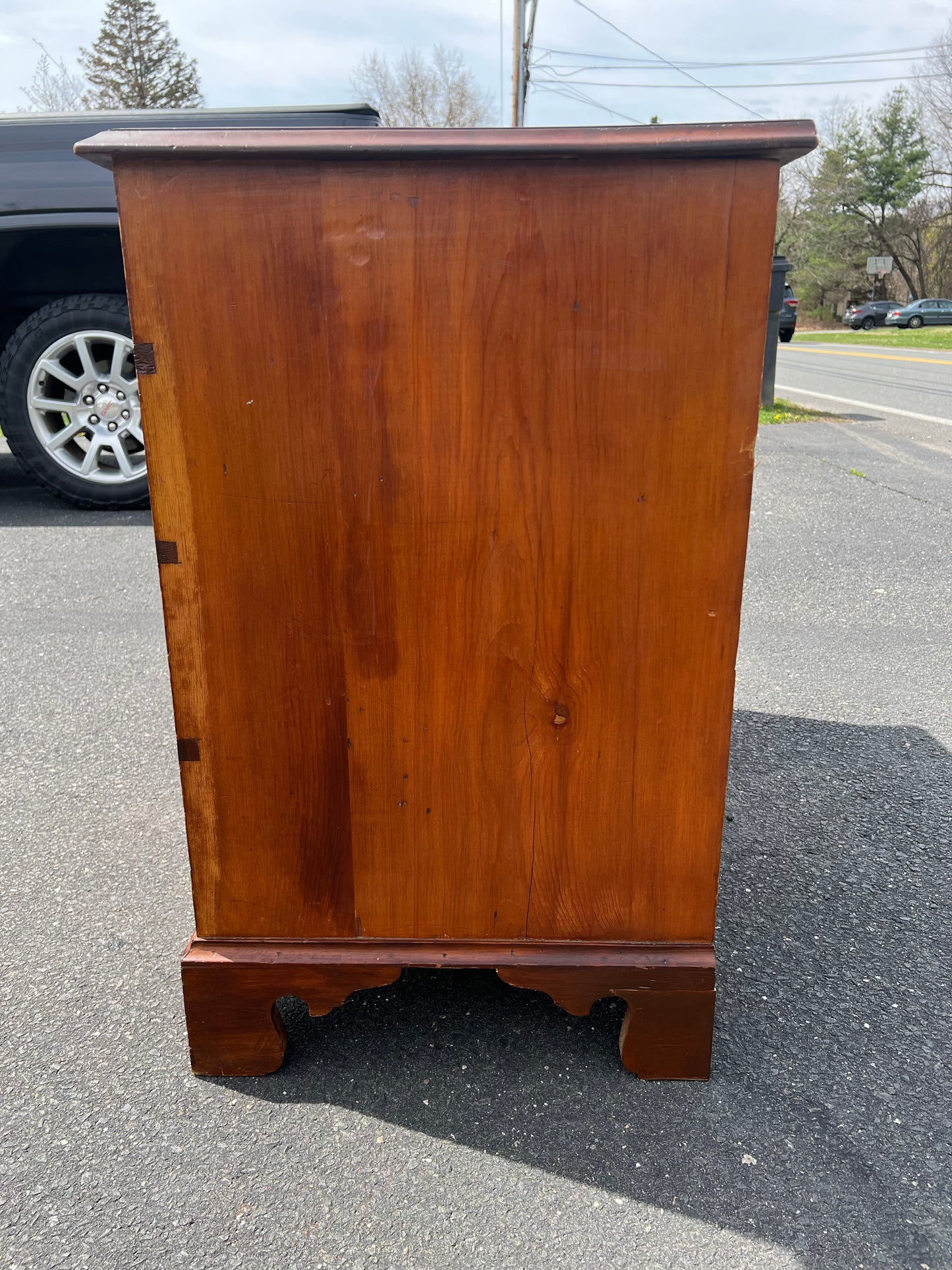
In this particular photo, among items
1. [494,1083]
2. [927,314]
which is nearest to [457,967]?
[494,1083]

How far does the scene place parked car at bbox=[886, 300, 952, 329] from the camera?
131 feet

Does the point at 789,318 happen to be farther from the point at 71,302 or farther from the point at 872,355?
the point at 71,302

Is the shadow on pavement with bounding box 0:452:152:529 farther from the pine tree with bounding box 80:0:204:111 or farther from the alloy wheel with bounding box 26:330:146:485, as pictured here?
the pine tree with bounding box 80:0:204:111

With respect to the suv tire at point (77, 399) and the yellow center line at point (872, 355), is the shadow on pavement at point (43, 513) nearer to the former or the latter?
the suv tire at point (77, 399)

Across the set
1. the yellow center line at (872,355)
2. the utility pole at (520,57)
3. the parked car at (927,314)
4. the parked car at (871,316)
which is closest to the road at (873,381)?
the yellow center line at (872,355)

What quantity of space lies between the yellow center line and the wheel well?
1763 centimetres

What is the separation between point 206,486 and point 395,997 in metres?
1.05

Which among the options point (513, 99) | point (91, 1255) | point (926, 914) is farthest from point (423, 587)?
point (513, 99)

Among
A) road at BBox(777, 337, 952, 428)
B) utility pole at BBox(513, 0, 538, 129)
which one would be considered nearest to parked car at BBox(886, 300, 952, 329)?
road at BBox(777, 337, 952, 428)

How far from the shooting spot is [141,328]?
1.39 metres

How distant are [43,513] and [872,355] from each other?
22029mm

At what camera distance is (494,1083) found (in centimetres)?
164

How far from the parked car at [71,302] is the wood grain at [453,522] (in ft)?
12.2

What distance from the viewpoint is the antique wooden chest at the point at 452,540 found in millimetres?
1331
